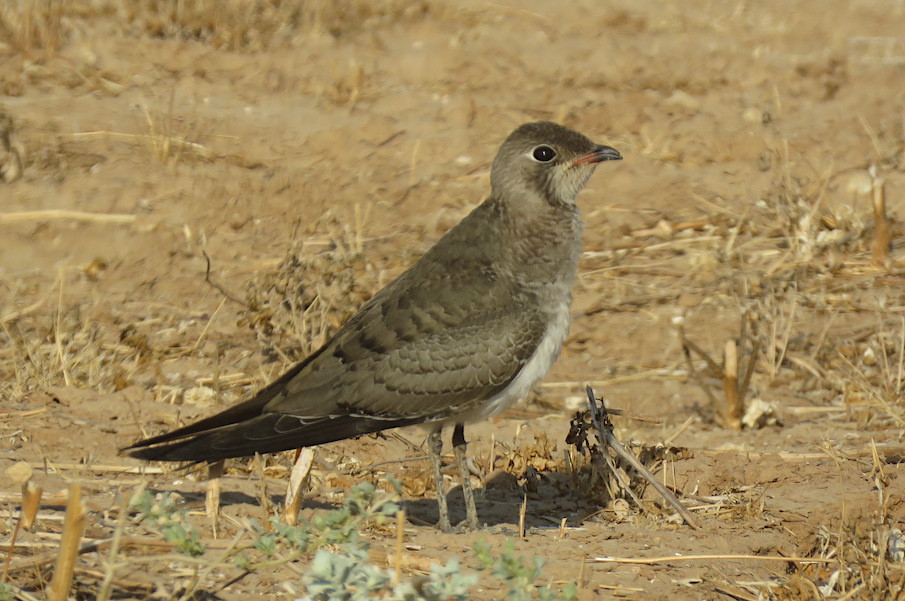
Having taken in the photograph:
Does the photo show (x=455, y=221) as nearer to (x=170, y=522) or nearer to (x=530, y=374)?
(x=530, y=374)

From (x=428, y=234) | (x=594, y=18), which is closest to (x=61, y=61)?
(x=428, y=234)

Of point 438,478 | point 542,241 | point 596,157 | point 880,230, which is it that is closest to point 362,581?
point 438,478

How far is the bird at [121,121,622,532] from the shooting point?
17.2 ft

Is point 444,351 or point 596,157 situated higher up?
point 596,157

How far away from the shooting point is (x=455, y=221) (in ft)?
30.7

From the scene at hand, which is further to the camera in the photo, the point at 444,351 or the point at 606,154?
the point at 606,154

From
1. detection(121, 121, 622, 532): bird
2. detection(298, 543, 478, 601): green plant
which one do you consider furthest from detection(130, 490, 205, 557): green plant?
detection(121, 121, 622, 532): bird

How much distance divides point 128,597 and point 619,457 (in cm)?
261

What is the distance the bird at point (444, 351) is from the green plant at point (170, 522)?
2.70 ft

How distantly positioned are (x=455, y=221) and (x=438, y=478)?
4181 mm

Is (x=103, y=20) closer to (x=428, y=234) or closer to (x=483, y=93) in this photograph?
(x=483, y=93)

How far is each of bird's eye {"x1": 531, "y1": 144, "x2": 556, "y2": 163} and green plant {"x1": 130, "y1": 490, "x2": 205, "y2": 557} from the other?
2.44 meters

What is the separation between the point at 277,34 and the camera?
39.7ft

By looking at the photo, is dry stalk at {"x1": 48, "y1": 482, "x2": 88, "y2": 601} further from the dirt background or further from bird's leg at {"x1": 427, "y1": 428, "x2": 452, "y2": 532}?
bird's leg at {"x1": 427, "y1": 428, "x2": 452, "y2": 532}
